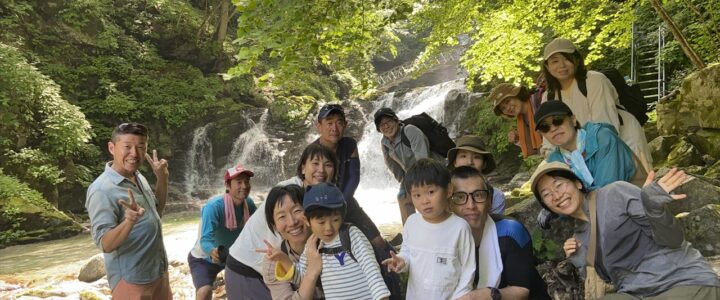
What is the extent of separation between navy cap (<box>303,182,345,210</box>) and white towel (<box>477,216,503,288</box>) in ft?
2.62

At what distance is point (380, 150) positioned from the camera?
15641mm

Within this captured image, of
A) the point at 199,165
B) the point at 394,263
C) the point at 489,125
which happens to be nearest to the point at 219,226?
the point at 394,263

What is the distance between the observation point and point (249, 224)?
9.12 feet

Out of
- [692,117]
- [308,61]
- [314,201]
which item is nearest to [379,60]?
[692,117]

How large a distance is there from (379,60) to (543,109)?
32.6 m

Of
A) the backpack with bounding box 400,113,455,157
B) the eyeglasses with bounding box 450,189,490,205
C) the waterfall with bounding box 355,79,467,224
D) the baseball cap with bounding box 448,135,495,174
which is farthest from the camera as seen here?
the waterfall with bounding box 355,79,467,224

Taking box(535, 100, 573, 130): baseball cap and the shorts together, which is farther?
the shorts

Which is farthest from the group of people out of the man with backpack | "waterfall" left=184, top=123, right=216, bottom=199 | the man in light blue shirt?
"waterfall" left=184, top=123, right=216, bottom=199

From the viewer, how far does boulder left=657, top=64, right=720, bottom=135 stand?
688 centimetres

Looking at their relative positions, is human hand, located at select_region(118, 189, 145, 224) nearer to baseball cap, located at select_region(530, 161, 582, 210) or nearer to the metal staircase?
baseball cap, located at select_region(530, 161, 582, 210)

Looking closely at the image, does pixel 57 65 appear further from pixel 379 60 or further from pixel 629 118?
pixel 379 60

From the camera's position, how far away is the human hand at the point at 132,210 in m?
2.71

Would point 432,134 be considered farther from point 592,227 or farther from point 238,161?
point 238,161

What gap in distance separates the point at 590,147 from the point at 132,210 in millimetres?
2890
